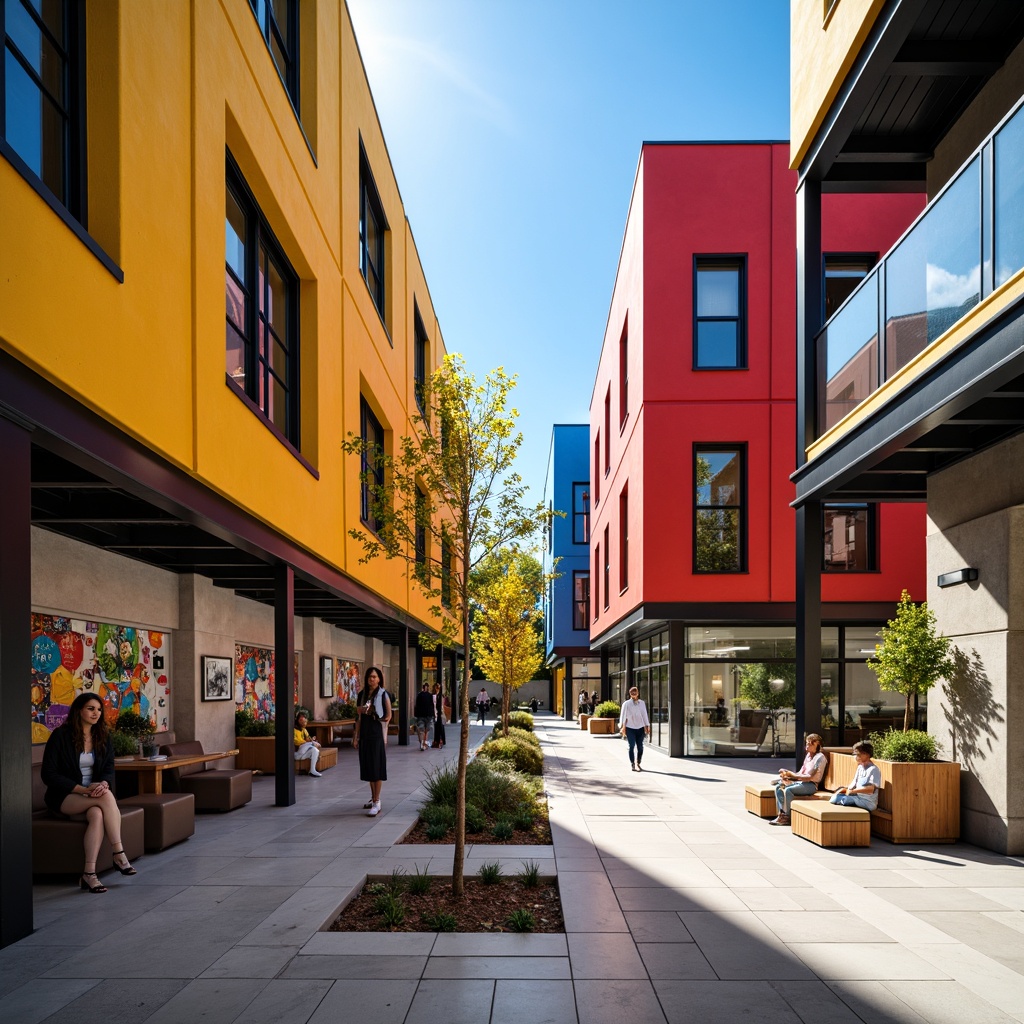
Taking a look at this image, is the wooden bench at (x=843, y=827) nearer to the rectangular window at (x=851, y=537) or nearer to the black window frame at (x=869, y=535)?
the black window frame at (x=869, y=535)

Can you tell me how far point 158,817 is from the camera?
30.1 ft

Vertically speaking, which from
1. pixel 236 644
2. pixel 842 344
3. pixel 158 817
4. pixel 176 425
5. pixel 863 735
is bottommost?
pixel 863 735

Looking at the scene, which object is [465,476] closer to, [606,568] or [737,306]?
[737,306]

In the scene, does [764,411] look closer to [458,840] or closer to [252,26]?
[252,26]

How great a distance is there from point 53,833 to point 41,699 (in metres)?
2.25

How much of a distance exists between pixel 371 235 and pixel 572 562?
102 feet

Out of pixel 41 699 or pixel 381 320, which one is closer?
pixel 41 699

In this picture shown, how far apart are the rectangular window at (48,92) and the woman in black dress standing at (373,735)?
7034mm

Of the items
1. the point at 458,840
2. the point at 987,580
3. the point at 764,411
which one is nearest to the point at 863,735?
the point at 764,411

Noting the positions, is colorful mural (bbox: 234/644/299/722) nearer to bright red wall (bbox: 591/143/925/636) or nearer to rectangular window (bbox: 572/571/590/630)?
bright red wall (bbox: 591/143/925/636)

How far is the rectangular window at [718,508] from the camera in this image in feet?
63.8

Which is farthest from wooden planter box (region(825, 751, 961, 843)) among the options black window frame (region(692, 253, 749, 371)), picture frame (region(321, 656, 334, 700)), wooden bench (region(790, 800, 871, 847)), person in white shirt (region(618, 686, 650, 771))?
picture frame (region(321, 656, 334, 700))

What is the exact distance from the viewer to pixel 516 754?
15477 millimetres

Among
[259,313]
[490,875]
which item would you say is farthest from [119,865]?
[259,313]
